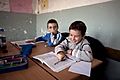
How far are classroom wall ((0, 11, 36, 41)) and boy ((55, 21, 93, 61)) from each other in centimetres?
205

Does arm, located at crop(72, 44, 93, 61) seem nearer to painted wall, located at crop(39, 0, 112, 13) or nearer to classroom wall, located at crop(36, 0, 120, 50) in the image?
classroom wall, located at crop(36, 0, 120, 50)

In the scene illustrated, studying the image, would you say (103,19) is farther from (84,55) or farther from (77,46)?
(84,55)

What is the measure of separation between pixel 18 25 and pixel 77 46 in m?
2.22

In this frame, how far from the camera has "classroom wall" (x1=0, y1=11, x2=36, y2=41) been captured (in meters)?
2.72

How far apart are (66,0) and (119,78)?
1.50 m

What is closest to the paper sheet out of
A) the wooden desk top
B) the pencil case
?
the wooden desk top

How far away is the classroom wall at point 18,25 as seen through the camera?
2.72 meters

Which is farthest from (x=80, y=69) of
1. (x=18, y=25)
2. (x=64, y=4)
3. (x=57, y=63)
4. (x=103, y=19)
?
(x=18, y=25)

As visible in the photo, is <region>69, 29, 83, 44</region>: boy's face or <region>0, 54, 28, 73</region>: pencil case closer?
<region>0, 54, 28, 73</region>: pencil case

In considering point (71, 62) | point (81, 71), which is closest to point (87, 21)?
point (71, 62)

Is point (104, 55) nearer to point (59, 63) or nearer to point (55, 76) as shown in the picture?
point (59, 63)

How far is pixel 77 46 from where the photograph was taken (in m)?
1.13

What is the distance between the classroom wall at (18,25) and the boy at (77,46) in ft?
6.73

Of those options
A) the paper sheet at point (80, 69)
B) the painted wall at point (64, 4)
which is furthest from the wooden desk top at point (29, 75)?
the painted wall at point (64, 4)
